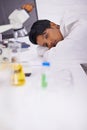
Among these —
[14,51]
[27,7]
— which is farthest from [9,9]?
[14,51]

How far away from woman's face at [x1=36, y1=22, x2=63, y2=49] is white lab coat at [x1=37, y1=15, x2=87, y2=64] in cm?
5

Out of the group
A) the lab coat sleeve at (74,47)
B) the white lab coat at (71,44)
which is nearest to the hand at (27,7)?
the white lab coat at (71,44)

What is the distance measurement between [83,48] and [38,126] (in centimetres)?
73

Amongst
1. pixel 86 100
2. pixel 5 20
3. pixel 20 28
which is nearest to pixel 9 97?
pixel 86 100

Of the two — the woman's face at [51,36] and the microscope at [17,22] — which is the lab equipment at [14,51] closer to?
the microscope at [17,22]

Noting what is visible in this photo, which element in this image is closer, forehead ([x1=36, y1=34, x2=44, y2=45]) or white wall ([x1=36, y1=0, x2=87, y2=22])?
forehead ([x1=36, y1=34, x2=44, y2=45])

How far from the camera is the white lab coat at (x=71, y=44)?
56.6 inches

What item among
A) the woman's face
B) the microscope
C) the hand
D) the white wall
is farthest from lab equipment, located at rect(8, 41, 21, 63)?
the white wall

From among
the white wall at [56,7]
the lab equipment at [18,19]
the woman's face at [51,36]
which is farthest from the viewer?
the white wall at [56,7]

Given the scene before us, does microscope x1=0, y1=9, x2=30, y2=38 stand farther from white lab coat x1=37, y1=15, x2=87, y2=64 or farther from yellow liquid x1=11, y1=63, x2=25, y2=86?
yellow liquid x1=11, y1=63, x2=25, y2=86

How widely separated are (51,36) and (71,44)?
0.21 metres

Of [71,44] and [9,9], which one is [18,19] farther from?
[71,44]

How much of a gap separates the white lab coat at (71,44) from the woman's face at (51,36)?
49 millimetres

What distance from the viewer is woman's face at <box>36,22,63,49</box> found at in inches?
63.3
